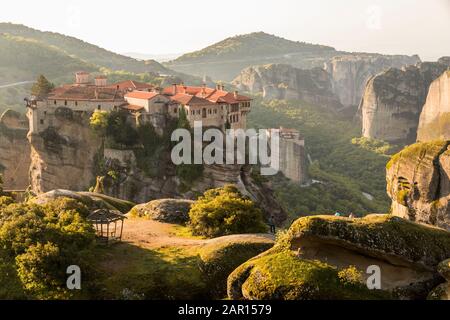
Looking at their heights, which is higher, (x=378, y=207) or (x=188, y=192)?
(x=188, y=192)

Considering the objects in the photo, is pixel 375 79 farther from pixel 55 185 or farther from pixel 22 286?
pixel 22 286

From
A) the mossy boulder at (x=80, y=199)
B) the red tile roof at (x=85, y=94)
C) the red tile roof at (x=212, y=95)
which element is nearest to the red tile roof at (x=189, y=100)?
the red tile roof at (x=212, y=95)

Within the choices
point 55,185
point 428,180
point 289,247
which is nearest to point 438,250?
point 289,247

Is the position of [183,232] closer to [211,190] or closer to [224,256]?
[211,190]

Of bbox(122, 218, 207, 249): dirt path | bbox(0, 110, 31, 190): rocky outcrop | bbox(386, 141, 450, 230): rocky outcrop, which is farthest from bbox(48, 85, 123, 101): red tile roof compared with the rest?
bbox(122, 218, 207, 249): dirt path


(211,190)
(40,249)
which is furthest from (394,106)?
(40,249)

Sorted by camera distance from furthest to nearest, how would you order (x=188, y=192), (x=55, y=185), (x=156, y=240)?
(x=55, y=185), (x=188, y=192), (x=156, y=240)

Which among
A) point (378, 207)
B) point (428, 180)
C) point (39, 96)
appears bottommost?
point (378, 207)
